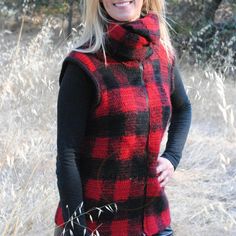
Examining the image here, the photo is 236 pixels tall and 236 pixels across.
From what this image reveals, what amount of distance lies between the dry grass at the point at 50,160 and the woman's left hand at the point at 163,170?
77 centimetres

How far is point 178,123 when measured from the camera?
6.72ft

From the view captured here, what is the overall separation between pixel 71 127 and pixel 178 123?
54 cm

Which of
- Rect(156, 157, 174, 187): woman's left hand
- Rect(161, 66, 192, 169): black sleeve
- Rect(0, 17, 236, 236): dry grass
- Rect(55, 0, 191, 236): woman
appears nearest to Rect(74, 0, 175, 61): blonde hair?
Rect(55, 0, 191, 236): woman

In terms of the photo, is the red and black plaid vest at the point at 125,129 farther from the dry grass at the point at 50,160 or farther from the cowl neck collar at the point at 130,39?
the dry grass at the point at 50,160

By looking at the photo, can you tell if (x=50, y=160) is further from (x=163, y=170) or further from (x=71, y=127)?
(x=71, y=127)

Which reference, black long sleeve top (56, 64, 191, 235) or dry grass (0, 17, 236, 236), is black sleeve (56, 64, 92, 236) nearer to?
black long sleeve top (56, 64, 191, 235)

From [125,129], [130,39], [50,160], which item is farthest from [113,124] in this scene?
[50,160]

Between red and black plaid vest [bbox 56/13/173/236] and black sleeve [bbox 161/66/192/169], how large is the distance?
168 millimetres

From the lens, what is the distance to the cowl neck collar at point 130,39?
1.69 metres

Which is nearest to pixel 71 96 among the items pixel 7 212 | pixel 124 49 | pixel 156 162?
pixel 124 49

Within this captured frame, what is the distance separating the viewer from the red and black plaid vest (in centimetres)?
→ 168

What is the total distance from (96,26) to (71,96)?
23 cm

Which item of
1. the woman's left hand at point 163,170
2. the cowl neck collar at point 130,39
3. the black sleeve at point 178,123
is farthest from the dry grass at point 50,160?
the cowl neck collar at point 130,39

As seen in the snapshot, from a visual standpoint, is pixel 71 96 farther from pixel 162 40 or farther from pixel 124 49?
pixel 162 40
